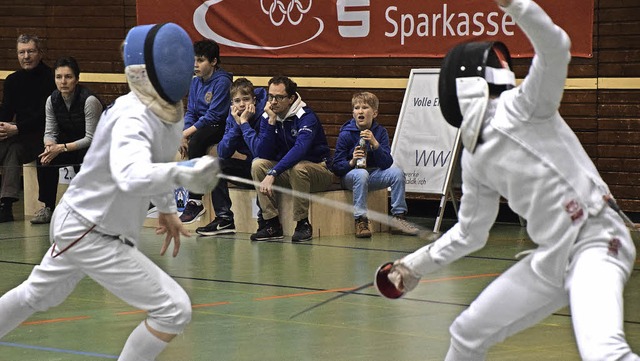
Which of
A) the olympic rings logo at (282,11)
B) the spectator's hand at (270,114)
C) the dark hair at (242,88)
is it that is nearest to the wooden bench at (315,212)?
the spectator's hand at (270,114)

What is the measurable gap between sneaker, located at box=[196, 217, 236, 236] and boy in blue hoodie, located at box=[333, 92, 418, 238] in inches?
40.6

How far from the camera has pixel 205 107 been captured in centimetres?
998

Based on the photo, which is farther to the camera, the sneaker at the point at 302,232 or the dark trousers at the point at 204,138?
the dark trousers at the point at 204,138

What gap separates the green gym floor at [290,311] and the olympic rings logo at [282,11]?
105 inches

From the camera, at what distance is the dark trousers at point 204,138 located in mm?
9844

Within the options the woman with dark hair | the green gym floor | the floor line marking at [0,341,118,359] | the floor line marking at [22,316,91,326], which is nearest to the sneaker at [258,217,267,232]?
the green gym floor

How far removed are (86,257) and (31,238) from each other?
555 cm

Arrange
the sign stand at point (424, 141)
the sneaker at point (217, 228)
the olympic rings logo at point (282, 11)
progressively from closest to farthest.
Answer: the sneaker at point (217, 228) → the sign stand at point (424, 141) → the olympic rings logo at point (282, 11)

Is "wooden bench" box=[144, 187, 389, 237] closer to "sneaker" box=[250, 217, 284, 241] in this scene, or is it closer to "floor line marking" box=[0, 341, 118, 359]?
"sneaker" box=[250, 217, 284, 241]

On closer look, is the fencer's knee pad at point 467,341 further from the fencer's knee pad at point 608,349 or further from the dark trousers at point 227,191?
the dark trousers at point 227,191

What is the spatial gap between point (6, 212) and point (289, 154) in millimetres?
3223

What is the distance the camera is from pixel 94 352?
18.2 ft

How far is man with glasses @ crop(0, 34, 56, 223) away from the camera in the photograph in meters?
10.9

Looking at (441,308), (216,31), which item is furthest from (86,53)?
(441,308)
